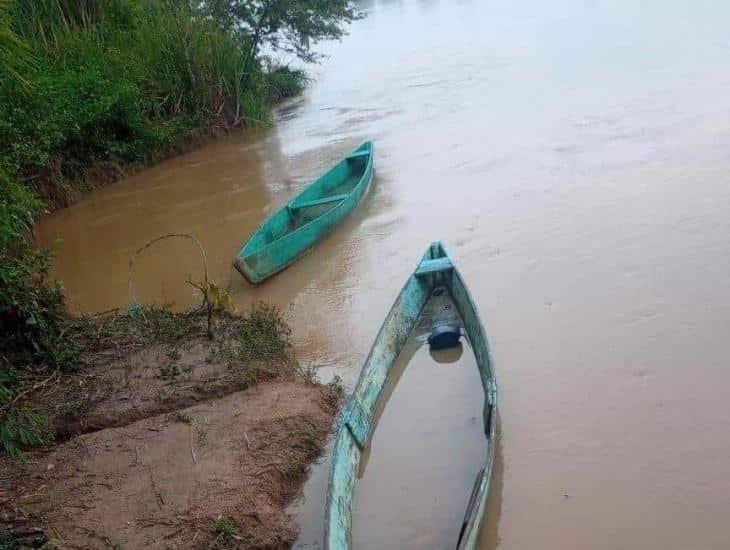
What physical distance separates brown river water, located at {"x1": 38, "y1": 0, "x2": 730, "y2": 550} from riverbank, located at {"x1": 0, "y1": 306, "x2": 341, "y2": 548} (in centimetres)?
32

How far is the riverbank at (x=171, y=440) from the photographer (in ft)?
12.2

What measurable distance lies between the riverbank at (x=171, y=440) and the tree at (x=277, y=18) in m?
10.0

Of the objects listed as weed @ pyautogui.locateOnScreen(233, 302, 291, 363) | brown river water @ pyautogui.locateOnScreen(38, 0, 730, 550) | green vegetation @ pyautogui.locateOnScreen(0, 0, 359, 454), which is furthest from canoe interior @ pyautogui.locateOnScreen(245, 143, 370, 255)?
green vegetation @ pyautogui.locateOnScreen(0, 0, 359, 454)

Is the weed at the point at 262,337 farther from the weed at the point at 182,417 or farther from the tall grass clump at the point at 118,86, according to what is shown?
the tall grass clump at the point at 118,86

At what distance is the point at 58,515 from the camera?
3.76m

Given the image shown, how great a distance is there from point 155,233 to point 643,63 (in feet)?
30.9

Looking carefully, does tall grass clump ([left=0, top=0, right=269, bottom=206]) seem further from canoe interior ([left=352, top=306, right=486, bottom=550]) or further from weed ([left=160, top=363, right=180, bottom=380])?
canoe interior ([left=352, top=306, right=486, bottom=550])

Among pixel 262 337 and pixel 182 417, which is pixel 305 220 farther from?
pixel 182 417

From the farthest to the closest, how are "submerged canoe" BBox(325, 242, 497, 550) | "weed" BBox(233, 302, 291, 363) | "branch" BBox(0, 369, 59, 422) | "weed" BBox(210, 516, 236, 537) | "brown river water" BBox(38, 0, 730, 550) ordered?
"weed" BBox(233, 302, 291, 363) → "branch" BBox(0, 369, 59, 422) → "brown river water" BBox(38, 0, 730, 550) → "weed" BBox(210, 516, 236, 537) → "submerged canoe" BBox(325, 242, 497, 550)

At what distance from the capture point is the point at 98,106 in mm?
9875

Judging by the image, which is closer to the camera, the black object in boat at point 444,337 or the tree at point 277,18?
the black object in boat at point 444,337

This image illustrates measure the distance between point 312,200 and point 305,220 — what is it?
24.4 inches

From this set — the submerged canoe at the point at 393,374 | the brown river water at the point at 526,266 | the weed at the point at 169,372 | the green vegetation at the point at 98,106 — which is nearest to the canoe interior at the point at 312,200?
the brown river water at the point at 526,266

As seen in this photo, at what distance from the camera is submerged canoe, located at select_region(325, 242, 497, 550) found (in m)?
3.44
